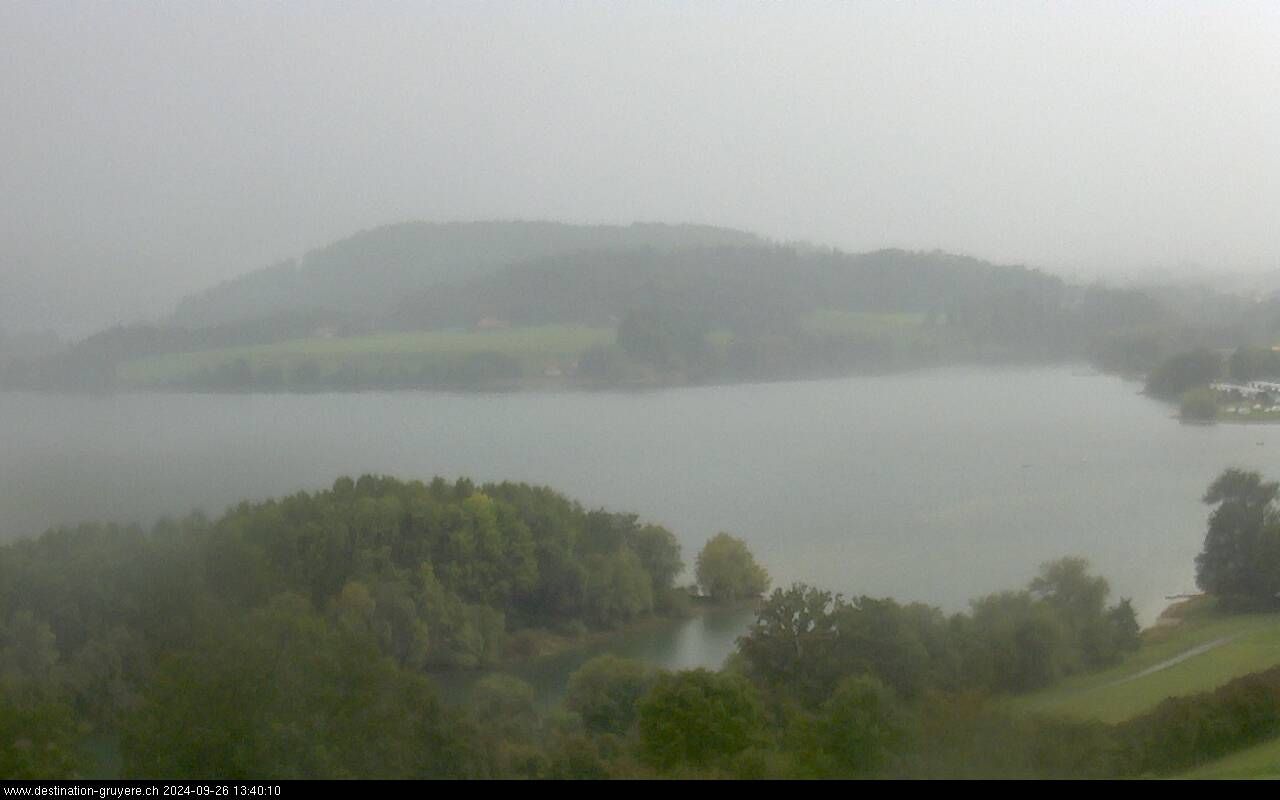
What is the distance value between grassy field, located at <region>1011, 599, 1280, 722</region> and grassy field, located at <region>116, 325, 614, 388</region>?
7.25m

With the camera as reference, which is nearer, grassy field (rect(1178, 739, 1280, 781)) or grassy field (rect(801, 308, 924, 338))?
grassy field (rect(1178, 739, 1280, 781))

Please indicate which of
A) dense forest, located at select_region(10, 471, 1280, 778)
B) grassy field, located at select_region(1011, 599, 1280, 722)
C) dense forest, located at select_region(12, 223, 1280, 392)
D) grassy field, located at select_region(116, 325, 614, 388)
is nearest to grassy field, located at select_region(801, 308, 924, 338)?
dense forest, located at select_region(12, 223, 1280, 392)

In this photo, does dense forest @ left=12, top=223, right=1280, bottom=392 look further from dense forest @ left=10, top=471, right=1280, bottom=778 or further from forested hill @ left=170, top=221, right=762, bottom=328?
dense forest @ left=10, top=471, right=1280, bottom=778

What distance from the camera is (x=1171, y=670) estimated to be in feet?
19.5

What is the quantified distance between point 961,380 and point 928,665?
1201cm

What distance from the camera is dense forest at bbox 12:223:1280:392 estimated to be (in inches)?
470

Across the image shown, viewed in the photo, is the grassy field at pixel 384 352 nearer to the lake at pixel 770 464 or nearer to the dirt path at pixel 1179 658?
the lake at pixel 770 464

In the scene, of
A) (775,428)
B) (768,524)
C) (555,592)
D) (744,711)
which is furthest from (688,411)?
(744,711)

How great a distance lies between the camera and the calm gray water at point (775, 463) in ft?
26.7

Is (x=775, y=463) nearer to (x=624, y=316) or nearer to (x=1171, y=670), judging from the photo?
(x=624, y=316)

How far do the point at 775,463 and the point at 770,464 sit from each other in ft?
0.19

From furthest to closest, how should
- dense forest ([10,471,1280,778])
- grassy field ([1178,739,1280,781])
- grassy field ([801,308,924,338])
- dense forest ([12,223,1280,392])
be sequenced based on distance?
grassy field ([801,308,924,338]) < dense forest ([12,223,1280,392]) < dense forest ([10,471,1280,778]) < grassy field ([1178,739,1280,781])

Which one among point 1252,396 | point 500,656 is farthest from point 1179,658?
point 1252,396

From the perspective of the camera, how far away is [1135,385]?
1414cm
